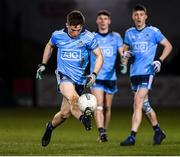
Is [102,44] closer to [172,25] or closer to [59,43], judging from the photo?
[59,43]

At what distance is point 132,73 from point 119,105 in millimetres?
15106

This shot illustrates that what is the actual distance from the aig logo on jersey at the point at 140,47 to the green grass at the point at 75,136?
1550 millimetres

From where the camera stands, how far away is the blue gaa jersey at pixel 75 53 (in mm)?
13328

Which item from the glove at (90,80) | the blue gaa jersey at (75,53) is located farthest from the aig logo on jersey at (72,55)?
the glove at (90,80)

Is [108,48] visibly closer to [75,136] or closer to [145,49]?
[145,49]

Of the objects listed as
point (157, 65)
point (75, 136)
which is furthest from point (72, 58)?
point (75, 136)

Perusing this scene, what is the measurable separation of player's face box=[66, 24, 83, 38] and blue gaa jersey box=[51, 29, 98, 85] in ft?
0.25

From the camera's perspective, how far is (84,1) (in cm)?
3312

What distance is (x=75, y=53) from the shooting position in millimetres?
13359

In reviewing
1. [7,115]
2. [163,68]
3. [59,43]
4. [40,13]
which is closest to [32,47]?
[40,13]

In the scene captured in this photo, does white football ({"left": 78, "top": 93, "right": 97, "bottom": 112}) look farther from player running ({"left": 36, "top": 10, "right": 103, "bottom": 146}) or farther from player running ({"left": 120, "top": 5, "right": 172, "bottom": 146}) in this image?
player running ({"left": 120, "top": 5, "right": 172, "bottom": 146})

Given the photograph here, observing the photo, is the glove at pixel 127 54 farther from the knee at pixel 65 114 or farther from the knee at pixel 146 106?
the knee at pixel 65 114

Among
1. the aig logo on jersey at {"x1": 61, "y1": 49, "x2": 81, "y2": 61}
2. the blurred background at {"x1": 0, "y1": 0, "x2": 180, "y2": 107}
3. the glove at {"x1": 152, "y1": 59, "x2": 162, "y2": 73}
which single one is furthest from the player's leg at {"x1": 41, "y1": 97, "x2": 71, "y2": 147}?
the blurred background at {"x1": 0, "y1": 0, "x2": 180, "y2": 107}

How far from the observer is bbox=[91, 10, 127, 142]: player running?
15945 millimetres
